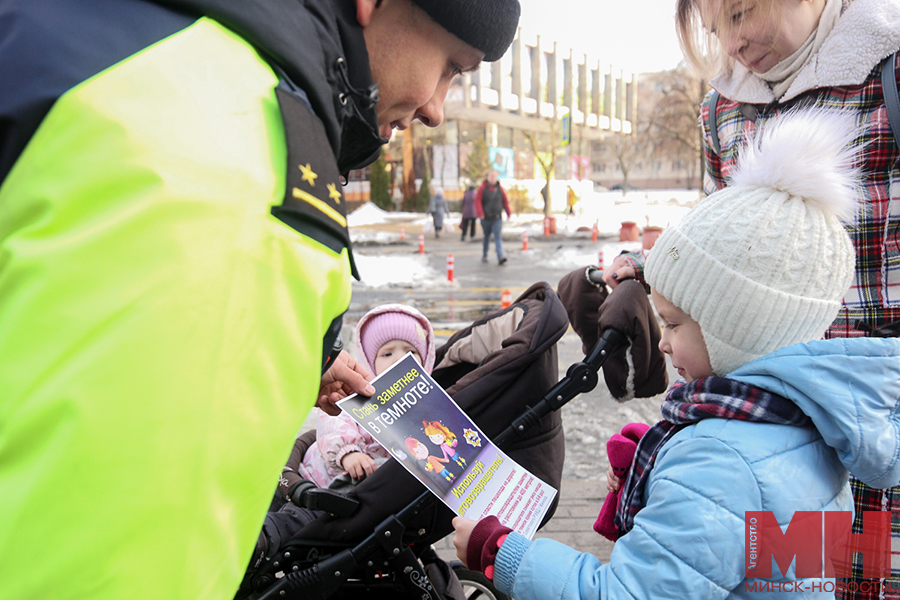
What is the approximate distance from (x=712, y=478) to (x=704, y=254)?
1.67 ft

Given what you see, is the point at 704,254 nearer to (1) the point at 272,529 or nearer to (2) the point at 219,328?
(2) the point at 219,328

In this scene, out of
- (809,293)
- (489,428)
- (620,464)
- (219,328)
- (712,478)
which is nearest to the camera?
(219,328)

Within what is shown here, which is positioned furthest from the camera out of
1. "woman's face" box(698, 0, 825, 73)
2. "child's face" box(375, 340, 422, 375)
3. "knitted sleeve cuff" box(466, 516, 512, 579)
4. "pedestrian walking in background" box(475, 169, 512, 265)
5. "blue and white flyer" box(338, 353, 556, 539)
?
"pedestrian walking in background" box(475, 169, 512, 265)

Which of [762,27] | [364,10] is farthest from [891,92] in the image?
[364,10]

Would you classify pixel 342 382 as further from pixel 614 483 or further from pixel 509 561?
pixel 614 483

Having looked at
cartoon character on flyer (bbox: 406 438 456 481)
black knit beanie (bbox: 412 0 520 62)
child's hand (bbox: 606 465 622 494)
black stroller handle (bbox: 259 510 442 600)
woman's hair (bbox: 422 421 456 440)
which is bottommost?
black stroller handle (bbox: 259 510 442 600)

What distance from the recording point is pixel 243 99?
1.75 ft

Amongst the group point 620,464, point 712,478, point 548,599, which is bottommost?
point 548,599

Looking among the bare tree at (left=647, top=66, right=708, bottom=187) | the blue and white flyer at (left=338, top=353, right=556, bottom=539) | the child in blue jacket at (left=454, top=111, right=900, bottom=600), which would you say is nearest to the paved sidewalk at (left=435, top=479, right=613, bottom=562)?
the blue and white flyer at (left=338, top=353, right=556, bottom=539)

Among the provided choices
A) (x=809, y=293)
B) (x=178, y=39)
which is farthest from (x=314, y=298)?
Result: (x=809, y=293)

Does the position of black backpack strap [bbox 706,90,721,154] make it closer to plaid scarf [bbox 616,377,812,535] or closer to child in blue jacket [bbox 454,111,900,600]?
child in blue jacket [bbox 454,111,900,600]

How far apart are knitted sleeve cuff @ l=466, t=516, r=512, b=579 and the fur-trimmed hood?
4.67ft

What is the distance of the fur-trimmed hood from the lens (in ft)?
5.06

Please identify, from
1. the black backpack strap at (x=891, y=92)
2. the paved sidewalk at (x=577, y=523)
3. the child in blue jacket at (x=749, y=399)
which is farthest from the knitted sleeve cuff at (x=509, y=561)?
the paved sidewalk at (x=577, y=523)
